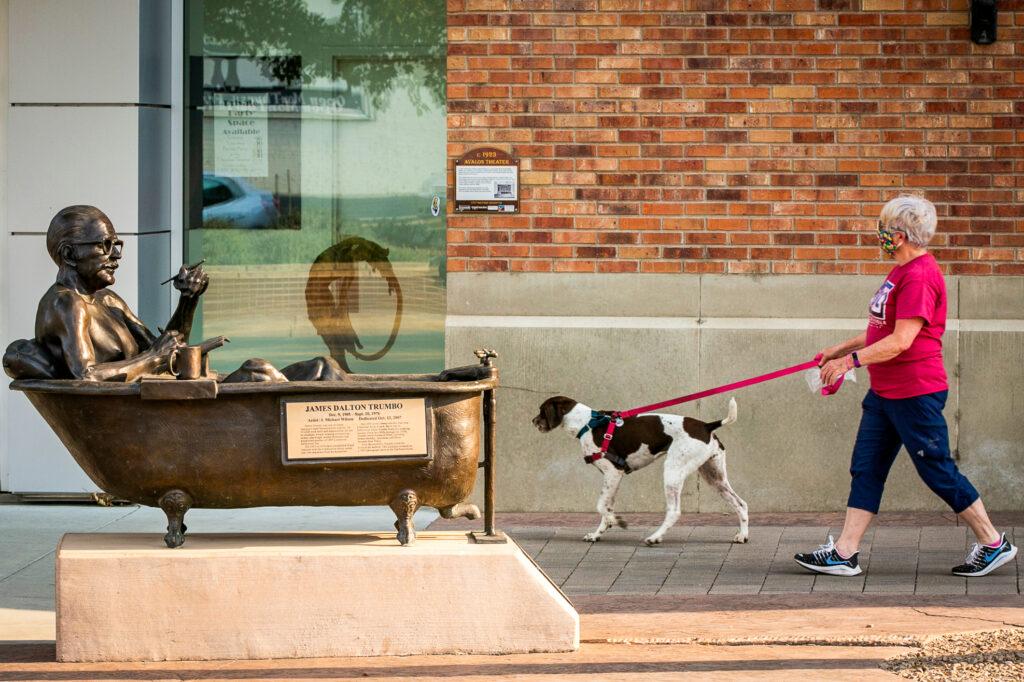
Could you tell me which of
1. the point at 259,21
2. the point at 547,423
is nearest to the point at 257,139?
the point at 259,21

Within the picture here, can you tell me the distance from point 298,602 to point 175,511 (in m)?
0.59

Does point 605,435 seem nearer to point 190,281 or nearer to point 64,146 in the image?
point 190,281

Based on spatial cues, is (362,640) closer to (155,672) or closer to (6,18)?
(155,672)

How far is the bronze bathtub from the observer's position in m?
5.64

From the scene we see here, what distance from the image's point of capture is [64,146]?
9.34 meters

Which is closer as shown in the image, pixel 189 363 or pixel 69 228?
pixel 189 363

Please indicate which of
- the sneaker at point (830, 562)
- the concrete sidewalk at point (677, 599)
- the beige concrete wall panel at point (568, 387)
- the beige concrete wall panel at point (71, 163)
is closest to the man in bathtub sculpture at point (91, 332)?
the concrete sidewalk at point (677, 599)

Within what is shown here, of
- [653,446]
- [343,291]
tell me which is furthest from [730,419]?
[343,291]

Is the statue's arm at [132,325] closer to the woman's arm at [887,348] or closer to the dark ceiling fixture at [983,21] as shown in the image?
the woman's arm at [887,348]

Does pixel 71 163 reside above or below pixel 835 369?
above

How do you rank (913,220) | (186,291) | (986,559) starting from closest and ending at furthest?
(186,291) → (913,220) → (986,559)

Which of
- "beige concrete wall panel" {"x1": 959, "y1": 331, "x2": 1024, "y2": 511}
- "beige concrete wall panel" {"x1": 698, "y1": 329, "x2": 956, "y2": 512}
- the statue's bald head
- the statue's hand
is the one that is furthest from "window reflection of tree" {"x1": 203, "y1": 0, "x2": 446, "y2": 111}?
the statue's bald head

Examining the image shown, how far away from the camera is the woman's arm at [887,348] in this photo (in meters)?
6.82

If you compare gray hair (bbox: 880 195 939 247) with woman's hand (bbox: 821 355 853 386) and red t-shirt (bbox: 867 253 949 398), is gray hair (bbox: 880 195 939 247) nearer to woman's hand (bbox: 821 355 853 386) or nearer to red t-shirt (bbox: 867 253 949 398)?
red t-shirt (bbox: 867 253 949 398)
